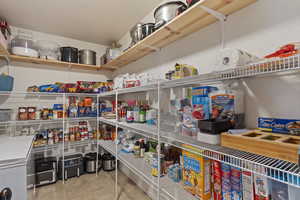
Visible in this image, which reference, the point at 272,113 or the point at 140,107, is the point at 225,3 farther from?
the point at 140,107

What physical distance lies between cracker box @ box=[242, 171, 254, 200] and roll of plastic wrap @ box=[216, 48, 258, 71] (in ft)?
1.62

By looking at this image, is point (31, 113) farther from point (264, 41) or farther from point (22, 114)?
point (264, 41)

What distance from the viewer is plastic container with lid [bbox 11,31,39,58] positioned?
6.04ft

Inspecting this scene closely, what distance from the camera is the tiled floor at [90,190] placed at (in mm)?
1663

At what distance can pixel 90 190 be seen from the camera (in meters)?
1.80

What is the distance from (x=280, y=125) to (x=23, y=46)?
8.97 feet

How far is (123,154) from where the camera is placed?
1.65 m

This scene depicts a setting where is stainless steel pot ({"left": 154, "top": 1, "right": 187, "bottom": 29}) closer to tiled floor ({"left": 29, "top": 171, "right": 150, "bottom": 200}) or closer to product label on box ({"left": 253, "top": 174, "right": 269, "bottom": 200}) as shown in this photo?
product label on box ({"left": 253, "top": 174, "right": 269, "bottom": 200})

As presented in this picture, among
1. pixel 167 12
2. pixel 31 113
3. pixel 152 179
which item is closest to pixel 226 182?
pixel 152 179

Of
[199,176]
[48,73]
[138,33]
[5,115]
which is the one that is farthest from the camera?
[48,73]

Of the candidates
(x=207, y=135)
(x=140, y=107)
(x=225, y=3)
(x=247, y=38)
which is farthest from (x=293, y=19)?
(x=140, y=107)

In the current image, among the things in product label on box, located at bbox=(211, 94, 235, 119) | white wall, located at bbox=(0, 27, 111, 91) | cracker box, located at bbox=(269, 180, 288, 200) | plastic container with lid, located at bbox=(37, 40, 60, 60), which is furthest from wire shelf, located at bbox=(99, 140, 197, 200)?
plastic container with lid, located at bbox=(37, 40, 60, 60)

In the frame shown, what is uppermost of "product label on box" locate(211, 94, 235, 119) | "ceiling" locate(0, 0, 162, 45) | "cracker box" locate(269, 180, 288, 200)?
"ceiling" locate(0, 0, 162, 45)

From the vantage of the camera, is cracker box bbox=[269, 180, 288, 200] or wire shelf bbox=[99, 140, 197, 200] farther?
wire shelf bbox=[99, 140, 197, 200]
